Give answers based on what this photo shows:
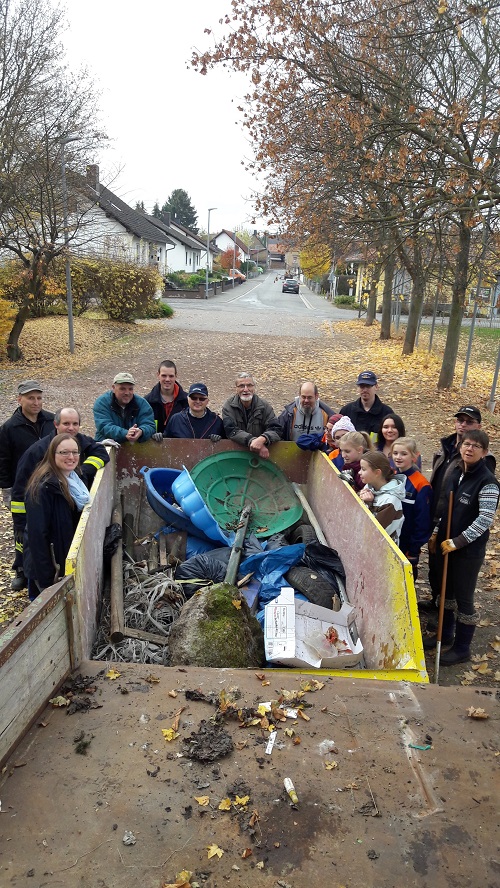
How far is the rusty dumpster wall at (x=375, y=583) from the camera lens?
10.3 ft

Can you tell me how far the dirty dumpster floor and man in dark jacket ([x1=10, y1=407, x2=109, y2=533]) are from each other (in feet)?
7.45

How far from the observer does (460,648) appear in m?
4.71

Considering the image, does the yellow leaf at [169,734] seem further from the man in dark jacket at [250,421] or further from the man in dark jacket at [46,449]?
the man in dark jacket at [250,421]

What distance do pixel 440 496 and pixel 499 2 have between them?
20.4ft

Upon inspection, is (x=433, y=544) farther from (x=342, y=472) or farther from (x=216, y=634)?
(x=216, y=634)

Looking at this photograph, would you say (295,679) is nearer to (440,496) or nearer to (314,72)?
(440,496)

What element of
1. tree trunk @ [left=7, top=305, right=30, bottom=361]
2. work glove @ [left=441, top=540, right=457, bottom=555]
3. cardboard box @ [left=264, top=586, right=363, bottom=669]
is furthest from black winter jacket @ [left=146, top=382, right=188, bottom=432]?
tree trunk @ [left=7, top=305, right=30, bottom=361]

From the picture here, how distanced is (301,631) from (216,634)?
57cm

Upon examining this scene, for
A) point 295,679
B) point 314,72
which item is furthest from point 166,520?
point 314,72

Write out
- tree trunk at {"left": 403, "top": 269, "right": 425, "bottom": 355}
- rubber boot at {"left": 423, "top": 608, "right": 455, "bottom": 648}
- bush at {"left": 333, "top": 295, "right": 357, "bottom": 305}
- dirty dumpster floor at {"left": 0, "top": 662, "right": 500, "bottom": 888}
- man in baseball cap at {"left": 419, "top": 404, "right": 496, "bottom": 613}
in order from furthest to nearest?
bush at {"left": 333, "top": 295, "right": 357, "bottom": 305} → tree trunk at {"left": 403, "top": 269, "right": 425, "bottom": 355} → rubber boot at {"left": 423, "top": 608, "right": 455, "bottom": 648} → man in baseball cap at {"left": 419, "top": 404, "right": 496, "bottom": 613} → dirty dumpster floor at {"left": 0, "top": 662, "right": 500, "bottom": 888}

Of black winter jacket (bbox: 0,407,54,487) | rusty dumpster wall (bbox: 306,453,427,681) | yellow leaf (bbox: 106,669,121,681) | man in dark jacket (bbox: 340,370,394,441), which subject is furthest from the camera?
man in dark jacket (bbox: 340,370,394,441)

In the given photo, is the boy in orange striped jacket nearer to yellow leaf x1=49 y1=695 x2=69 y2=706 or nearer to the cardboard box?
the cardboard box

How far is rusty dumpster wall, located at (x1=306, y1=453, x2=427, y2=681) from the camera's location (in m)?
3.15

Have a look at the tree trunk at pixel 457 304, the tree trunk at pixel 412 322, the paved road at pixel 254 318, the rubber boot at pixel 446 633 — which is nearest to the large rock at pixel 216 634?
the rubber boot at pixel 446 633
